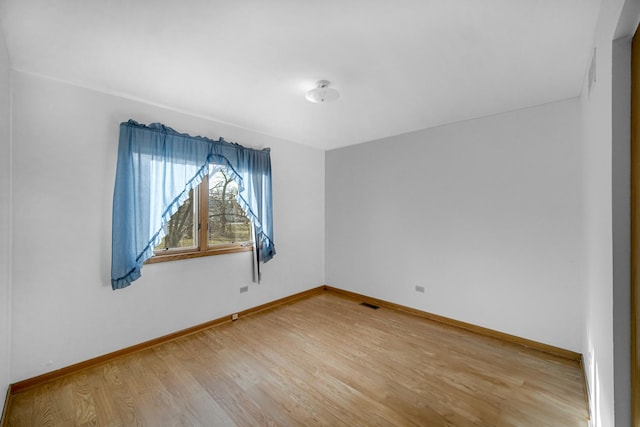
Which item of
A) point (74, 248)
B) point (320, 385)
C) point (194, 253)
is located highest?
point (74, 248)

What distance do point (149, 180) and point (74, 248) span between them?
86cm

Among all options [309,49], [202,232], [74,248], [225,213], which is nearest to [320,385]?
[202,232]

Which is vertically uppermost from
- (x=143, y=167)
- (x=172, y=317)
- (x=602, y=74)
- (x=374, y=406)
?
(x=602, y=74)

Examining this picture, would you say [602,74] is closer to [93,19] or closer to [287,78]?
[287,78]

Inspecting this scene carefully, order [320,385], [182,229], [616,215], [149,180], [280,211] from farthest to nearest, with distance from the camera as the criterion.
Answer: [280,211], [182,229], [149,180], [320,385], [616,215]

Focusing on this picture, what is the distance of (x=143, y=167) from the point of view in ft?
9.04

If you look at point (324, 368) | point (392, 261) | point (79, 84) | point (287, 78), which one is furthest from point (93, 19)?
point (392, 261)

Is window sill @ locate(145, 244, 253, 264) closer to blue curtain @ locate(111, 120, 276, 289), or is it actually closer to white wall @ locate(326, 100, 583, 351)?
blue curtain @ locate(111, 120, 276, 289)

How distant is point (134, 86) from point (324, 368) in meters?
3.07

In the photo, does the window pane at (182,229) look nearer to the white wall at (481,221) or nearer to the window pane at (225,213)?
the window pane at (225,213)

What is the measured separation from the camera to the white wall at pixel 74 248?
2201 millimetres

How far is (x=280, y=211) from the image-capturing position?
165 inches

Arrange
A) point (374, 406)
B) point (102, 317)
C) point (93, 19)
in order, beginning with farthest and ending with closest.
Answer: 1. point (102, 317)
2. point (374, 406)
3. point (93, 19)

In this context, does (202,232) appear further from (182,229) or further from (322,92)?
(322,92)
